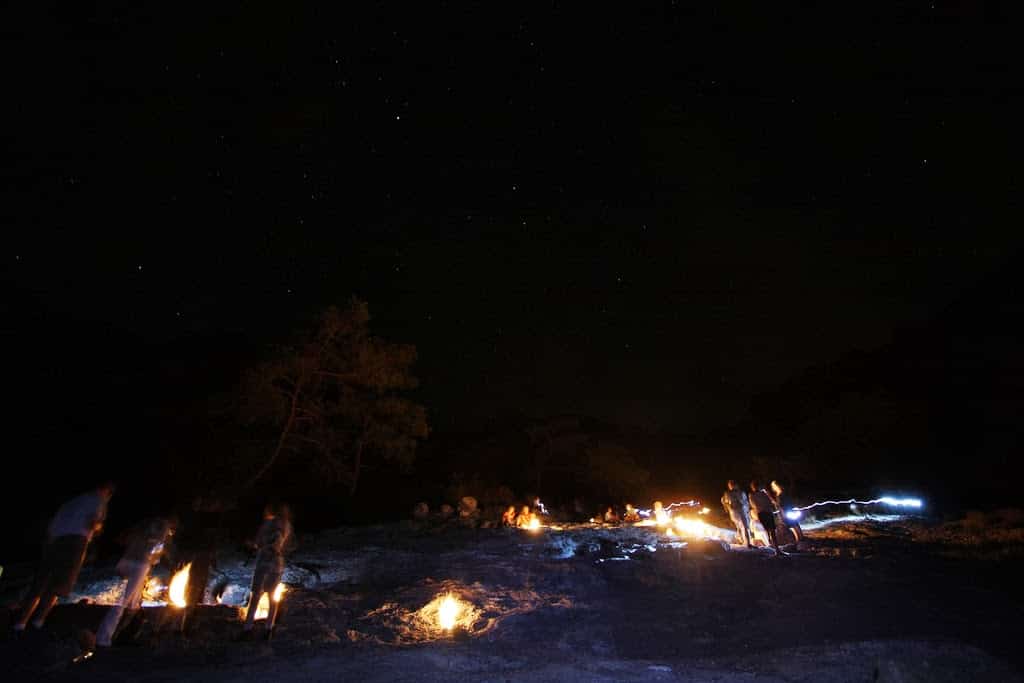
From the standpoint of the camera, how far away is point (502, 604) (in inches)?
376

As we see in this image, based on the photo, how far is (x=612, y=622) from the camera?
8344 mm

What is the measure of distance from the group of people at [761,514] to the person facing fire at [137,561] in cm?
1198

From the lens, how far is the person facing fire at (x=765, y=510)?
13.0 meters

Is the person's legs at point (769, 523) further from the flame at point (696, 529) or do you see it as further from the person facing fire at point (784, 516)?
the flame at point (696, 529)

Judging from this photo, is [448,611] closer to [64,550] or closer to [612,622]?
[612,622]

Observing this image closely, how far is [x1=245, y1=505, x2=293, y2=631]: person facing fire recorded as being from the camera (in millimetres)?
7387

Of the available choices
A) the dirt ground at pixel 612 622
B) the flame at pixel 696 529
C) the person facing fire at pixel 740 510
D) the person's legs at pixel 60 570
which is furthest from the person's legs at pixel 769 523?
the person's legs at pixel 60 570

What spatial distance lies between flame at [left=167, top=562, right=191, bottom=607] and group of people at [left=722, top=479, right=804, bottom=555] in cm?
1167

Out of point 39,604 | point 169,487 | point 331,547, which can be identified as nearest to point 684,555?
point 331,547

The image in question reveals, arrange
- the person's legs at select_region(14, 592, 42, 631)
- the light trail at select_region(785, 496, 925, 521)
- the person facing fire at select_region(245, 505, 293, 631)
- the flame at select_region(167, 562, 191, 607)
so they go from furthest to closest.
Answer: the light trail at select_region(785, 496, 925, 521), the flame at select_region(167, 562, 191, 607), the person facing fire at select_region(245, 505, 293, 631), the person's legs at select_region(14, 592, 42, 631)

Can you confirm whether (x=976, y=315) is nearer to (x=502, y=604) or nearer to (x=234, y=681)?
(x=502, y=604)

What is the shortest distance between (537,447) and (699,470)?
52.0 ft

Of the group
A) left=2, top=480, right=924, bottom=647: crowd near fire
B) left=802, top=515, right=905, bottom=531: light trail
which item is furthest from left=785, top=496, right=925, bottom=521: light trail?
left=2, top=480, right=924, bottom=647: crowd near fire

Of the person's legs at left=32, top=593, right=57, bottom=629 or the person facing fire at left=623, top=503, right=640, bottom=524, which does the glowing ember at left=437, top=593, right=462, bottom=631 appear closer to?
the person's legs at left=32, top=593, right=57, bottom=629
